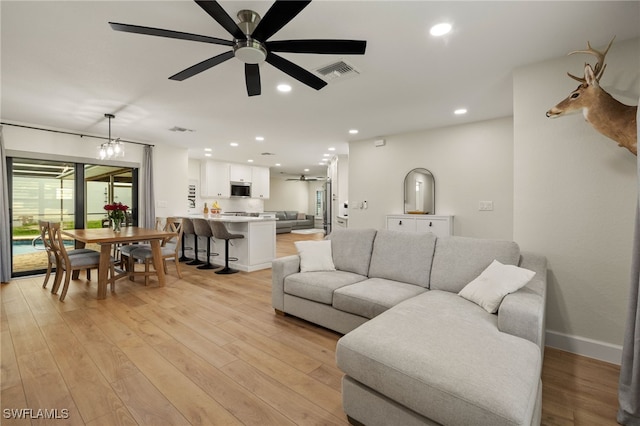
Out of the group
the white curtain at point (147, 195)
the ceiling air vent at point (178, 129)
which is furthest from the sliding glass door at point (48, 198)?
the ceiling air vent at point (178, 129)

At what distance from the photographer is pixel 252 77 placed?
229cm

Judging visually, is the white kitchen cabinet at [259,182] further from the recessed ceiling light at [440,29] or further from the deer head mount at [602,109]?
the deer head mount at [602,109]

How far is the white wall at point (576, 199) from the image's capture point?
2207 mm

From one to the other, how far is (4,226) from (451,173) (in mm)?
7020

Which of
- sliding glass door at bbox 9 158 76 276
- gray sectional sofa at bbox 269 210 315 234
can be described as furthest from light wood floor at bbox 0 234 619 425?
gray sectional sofa at bbox 269 210 315 234

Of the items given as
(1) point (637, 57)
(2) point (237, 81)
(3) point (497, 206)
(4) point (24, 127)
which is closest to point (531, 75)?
(1) point (637, 57)

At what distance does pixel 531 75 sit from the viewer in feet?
8.60

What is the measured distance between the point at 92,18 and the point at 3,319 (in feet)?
10.3

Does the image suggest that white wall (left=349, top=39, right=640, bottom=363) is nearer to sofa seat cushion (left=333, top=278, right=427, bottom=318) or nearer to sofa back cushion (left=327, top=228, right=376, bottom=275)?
sofa seat cushion (left=333, top=278, right=427, bottom=318)

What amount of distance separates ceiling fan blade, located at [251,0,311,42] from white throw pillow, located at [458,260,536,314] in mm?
2148

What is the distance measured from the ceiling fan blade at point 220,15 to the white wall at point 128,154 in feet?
16.2

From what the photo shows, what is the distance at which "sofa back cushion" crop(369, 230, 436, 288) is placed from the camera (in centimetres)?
264

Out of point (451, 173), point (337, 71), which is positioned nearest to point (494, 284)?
point (337, 71)

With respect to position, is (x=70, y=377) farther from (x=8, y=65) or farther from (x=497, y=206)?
(x=497, y=206)
